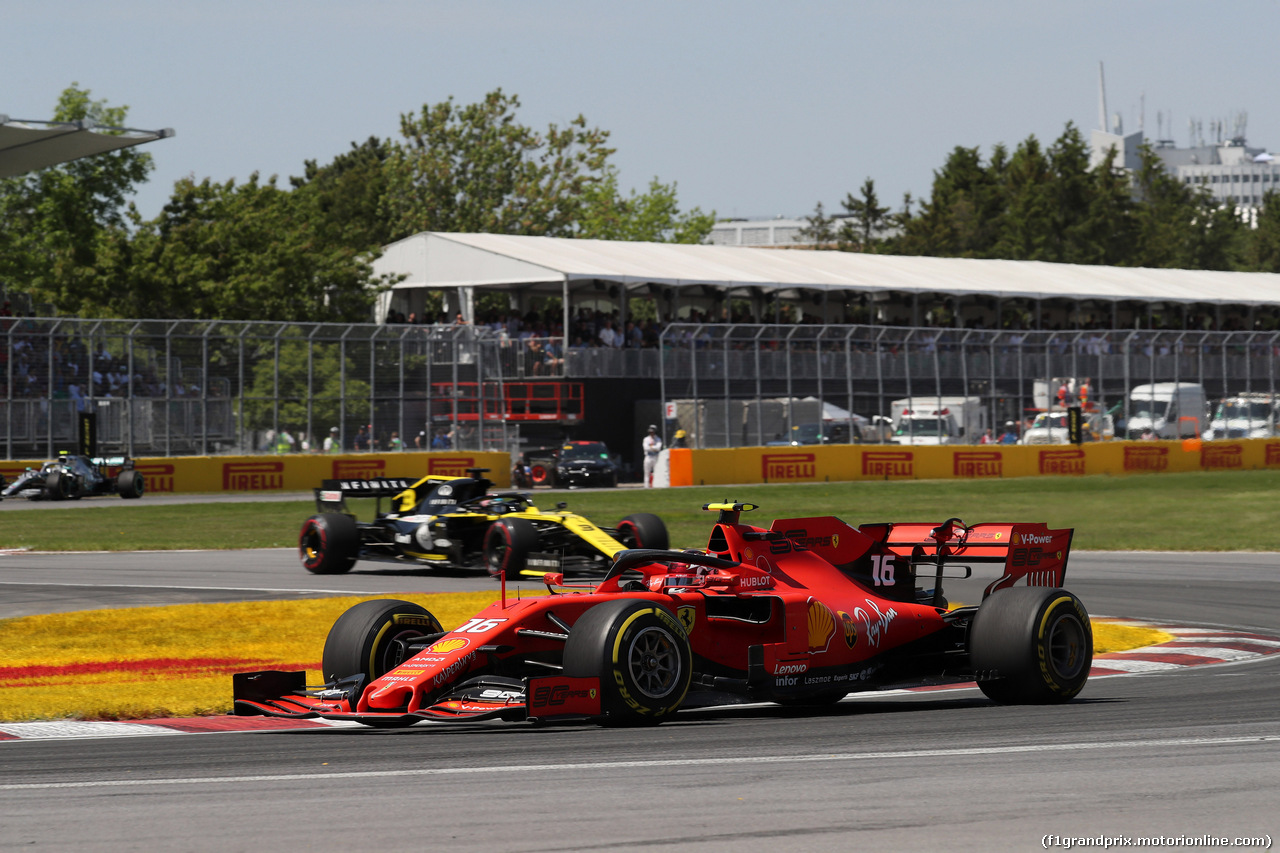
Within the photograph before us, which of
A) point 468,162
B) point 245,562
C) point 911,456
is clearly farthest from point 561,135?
point 245,562

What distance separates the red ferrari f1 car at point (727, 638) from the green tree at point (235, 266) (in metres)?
50.3

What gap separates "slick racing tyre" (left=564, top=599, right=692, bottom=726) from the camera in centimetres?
818

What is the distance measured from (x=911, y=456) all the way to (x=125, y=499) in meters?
21.3

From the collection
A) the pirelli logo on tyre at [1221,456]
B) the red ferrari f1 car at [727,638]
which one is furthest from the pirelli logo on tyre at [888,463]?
the red ferrari f1 car at [727,638]

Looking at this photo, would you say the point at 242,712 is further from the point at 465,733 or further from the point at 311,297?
the point at 311,297

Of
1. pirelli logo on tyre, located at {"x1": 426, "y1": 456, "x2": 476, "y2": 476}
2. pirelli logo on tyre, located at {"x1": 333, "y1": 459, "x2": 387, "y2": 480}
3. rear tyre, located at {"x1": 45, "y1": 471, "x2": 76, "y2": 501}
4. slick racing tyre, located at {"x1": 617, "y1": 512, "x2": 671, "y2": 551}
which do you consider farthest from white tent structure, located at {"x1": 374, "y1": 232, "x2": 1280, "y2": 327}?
slick racing tyre, located at {"x1": 617, "y1": 512, "x2": 671, "y2": 551}

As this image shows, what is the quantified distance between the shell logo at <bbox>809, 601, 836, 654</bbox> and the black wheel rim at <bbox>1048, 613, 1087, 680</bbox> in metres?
1.43

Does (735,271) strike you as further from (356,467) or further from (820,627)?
(820,627)

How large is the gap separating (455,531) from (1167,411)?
34.5 meters

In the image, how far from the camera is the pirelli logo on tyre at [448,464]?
134 ft

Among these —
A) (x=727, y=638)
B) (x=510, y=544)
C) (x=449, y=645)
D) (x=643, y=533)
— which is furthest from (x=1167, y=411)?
(x=449, y=645)

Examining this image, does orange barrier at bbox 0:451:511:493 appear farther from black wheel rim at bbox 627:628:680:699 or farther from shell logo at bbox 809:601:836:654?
black wheel rim at bbox 627:628:680:699

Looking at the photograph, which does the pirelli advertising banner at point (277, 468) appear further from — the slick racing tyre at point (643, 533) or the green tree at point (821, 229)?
the green tree at point (821, 229)

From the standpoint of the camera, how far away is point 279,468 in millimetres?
38906
